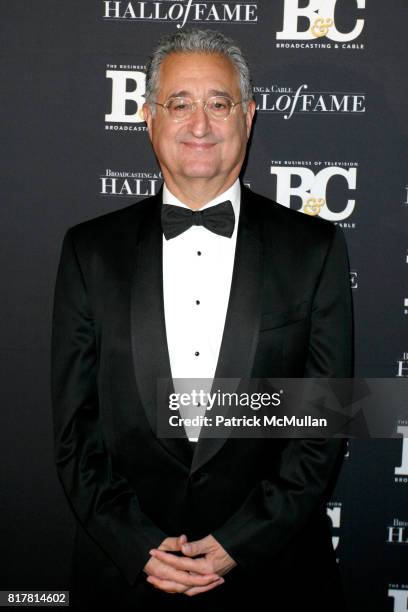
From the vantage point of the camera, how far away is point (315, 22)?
2.46 meters

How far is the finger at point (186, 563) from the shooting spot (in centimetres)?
181

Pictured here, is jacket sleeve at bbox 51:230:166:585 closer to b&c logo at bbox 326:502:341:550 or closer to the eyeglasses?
the eyeglasses

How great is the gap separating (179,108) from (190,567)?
4.15 ft

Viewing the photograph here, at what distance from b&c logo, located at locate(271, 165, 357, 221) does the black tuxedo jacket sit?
0.55m

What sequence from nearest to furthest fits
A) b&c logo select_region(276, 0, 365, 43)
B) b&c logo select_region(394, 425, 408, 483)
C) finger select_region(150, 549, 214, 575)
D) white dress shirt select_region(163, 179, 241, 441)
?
finger select_region(150, 549, 214, 575) → white dress shirt select_region(163, 179, 241, 441) → b&c logo select_region(276, 0, 365, 43) → b&c logo select_region(394, 425, 408, 483)

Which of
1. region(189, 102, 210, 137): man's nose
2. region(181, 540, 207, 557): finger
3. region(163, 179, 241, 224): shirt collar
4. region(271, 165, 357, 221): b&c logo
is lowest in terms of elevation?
region(181, 540, 207, 557): finger

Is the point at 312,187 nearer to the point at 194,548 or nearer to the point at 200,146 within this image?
the point at 200,146

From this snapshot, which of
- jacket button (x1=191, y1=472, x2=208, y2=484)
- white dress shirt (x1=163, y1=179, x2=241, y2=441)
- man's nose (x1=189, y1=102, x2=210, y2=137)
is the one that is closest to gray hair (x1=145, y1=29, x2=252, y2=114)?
man's nose (x1=189, y1=102, x2=210, y2=137)

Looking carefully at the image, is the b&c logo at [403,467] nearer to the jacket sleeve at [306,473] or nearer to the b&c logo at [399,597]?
the b&c logo at [399,597]

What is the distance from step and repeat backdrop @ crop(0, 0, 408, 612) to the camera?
2.47 metres

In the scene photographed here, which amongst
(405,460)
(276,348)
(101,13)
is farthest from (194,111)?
(405,460)

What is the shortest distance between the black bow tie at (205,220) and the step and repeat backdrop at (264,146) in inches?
24.9

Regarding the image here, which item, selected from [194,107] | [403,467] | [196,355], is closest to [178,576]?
[196,355]

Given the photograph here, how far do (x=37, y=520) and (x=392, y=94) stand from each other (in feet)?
6.98
